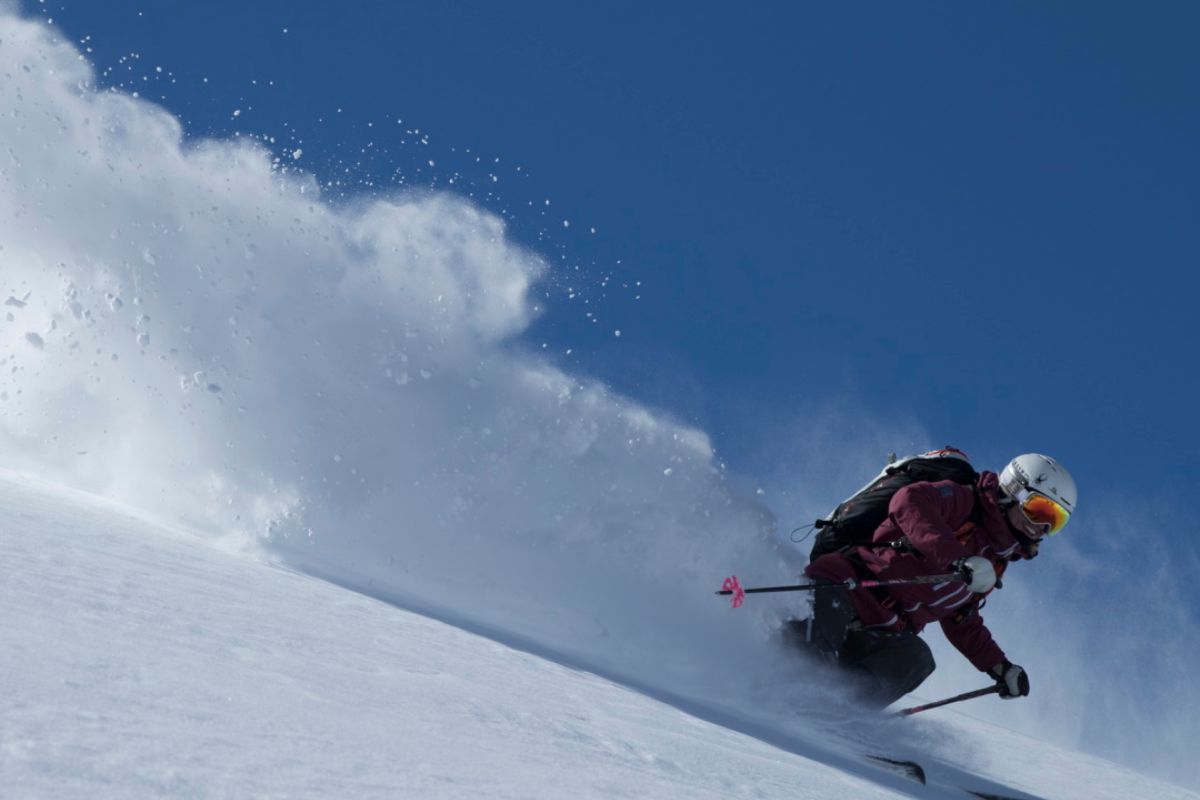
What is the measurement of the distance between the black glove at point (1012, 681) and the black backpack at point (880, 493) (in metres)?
1.39

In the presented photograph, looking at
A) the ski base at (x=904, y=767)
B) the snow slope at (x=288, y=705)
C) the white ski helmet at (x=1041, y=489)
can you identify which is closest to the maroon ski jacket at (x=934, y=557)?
the white ski helmet at (x=1041, y=489)

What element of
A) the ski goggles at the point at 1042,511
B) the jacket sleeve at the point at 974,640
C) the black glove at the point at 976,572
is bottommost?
the jacket sleeve at the point at 974,640

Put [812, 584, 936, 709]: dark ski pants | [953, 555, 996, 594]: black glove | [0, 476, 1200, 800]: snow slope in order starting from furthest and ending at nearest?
[812, 584, 936, 709]: dark ski pants
[953, 555, 996, 594]: black glove
[0, 476, 1200, 800]: snow slope

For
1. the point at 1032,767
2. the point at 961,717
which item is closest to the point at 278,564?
the point at 1032,767

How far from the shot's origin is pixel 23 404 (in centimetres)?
1027

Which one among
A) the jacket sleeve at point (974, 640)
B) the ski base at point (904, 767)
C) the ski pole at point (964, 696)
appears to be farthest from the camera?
the jacket sleeve at point (974, 640)

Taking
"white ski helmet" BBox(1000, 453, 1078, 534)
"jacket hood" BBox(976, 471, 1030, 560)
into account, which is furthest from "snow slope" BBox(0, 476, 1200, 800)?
"white ski helmet" BBox(1000, 453, 1078, 534)

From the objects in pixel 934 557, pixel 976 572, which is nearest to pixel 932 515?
pixel 934 557

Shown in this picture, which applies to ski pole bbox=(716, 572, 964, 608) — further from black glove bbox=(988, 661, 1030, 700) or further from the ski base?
the ski base

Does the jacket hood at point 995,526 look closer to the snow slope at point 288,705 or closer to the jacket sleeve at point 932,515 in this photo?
the jacket sleeve at point 932,515

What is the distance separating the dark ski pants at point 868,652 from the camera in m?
8.37

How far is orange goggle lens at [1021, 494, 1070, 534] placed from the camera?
26.0 ft

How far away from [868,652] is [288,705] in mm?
6529

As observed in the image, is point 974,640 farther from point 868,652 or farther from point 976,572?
point 976,572
